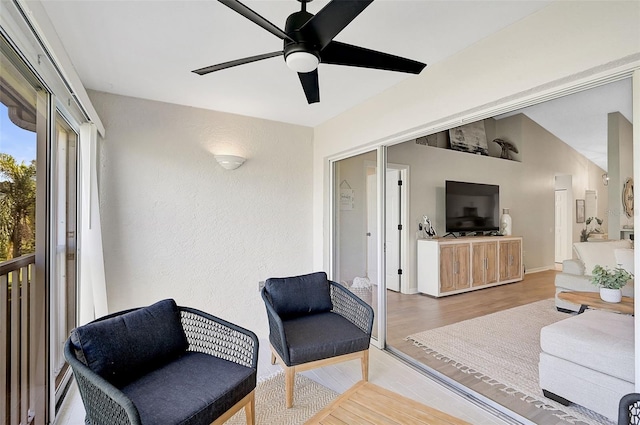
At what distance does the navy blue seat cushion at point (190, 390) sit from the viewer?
138 centimetres

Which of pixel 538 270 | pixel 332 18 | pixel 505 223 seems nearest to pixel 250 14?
pixel 332 18

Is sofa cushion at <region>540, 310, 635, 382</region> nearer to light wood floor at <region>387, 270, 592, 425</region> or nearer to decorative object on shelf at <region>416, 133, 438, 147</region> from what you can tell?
light wood floor at <region>387, 270, 592, 425</region>

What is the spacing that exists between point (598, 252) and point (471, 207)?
2716mm

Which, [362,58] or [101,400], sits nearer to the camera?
[101,400]

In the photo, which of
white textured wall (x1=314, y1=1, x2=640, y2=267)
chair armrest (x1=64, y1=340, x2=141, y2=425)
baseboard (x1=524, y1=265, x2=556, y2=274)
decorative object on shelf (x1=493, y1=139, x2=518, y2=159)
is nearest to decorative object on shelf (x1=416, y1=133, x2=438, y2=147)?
decorative object on shelf (x1=493, y1=139, x2=518, y2=159)

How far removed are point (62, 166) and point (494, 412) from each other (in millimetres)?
3478

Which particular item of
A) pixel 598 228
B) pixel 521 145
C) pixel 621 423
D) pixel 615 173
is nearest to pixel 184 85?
pixel 615 173

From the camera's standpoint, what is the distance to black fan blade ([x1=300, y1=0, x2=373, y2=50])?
41.5 inches

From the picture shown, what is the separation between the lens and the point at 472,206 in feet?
17.6

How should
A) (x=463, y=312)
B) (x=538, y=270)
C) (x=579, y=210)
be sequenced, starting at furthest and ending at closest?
(x=538, y=270) < (x=463, y=312) < (x=579, y=210)

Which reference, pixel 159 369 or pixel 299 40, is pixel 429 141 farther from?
pixel 159 369

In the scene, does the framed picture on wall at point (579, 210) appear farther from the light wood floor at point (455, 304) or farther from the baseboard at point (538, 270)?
the baseboard at point (538, 270)

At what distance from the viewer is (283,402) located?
2.16 m

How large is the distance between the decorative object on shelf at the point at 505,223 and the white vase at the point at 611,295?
10.7ft
